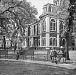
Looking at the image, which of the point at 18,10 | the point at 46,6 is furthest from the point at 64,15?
the point at 46,6

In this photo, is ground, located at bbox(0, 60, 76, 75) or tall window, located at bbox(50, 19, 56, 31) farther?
tall window, located at bbox(50, 19, 56, 31)

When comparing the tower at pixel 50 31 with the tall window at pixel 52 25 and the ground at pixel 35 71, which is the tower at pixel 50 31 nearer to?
the tall window at pixel 52 25

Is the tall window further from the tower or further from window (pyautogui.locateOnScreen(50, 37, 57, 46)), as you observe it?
window (pyautogui.locateOnScreen(50, 37, 57, 46))

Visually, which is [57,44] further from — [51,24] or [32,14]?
[32,14]

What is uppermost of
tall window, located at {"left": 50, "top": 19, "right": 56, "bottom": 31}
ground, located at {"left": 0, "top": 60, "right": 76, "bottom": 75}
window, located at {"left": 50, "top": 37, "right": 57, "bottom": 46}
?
tall window, located at {"left": 50, "top": 19, "right": 56, "bottom": 31}

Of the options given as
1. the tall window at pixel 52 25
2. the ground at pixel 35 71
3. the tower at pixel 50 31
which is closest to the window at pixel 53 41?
the tower at pixel 50 31

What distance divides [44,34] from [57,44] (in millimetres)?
4256

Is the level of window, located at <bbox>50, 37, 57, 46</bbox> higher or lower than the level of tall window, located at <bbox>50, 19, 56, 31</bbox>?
lower

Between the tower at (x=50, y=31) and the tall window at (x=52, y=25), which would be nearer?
the tower at (x=50, y=31)

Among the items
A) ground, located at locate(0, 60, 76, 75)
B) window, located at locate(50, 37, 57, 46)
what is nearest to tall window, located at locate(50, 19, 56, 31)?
window, located at locate(50, 37, 57, 46)

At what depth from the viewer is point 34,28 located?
157ft

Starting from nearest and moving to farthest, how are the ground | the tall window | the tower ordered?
the ground → the tower → the tall window

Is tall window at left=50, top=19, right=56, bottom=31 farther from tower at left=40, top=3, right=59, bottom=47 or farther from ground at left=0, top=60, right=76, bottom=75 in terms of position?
ground at left=0, top=60, right=76, bottom=75

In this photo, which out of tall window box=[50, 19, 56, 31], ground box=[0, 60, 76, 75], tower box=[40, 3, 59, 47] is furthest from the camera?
tall window box=[50, 19, 56, 31]
